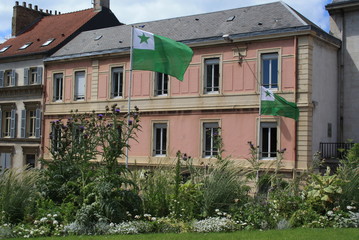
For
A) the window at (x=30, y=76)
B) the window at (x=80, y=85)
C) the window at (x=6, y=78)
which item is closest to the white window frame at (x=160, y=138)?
the window at (x=80, y=85)

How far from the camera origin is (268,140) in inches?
899

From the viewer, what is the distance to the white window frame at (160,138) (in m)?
26.1

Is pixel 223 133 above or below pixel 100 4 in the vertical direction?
below

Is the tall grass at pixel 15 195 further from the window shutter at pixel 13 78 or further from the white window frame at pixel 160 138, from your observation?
the window shutter at pixel 13 78

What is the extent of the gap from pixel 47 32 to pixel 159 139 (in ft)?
42.8

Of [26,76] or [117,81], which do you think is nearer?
[117,81]

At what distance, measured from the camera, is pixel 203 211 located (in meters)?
12.0

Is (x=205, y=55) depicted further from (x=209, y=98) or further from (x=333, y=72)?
(x=333, y=72)

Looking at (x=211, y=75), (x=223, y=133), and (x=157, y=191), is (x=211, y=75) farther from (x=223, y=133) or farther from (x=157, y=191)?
(x=157, y=191)

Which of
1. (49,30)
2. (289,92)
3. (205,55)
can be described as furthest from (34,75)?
(289,92)

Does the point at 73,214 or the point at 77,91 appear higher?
the point at 77,91

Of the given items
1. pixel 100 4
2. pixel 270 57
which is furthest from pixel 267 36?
pixel 100 4

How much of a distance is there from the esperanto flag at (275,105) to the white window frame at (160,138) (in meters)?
6.87

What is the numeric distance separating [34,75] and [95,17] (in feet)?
18.3
